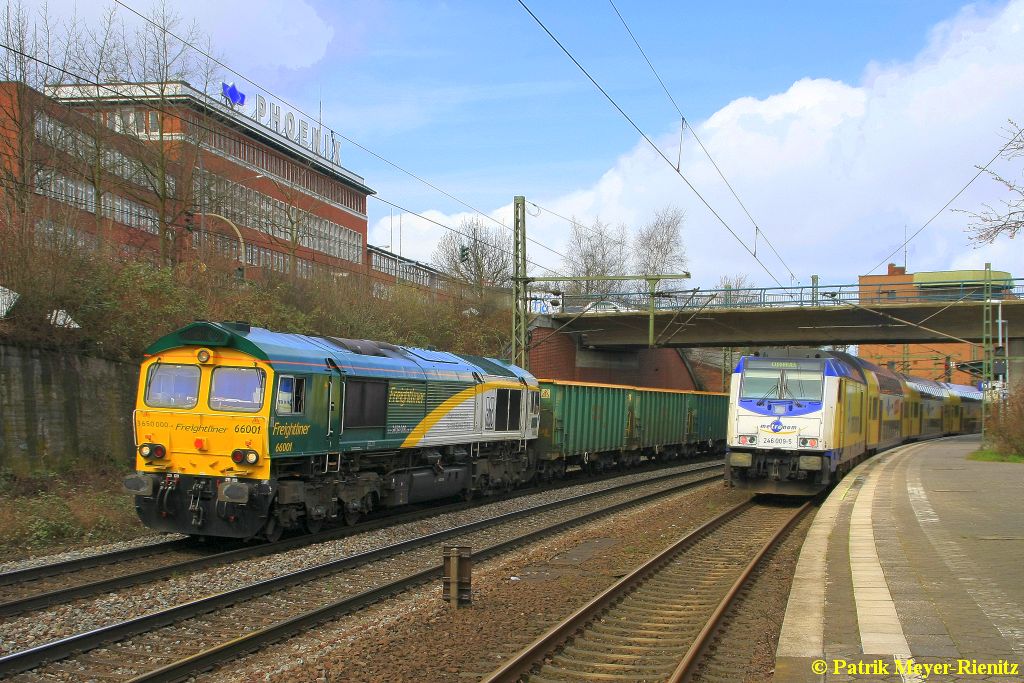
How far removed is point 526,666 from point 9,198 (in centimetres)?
1641

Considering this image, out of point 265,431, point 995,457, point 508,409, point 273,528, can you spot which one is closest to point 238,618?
point 265,431

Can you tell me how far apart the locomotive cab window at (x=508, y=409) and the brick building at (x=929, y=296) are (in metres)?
17.1

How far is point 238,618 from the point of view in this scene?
910 cm

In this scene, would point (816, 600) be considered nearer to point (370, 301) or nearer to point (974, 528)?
point (974, 528)

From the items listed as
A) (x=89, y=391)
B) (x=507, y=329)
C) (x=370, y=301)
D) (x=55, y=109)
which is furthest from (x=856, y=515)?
(x=507, y=329)

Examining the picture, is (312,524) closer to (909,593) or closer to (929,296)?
(909,593)

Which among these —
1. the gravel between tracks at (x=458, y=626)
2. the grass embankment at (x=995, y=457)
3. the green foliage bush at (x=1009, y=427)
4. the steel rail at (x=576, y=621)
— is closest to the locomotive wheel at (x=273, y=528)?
the gravel between tracks at (x=458, y=626)

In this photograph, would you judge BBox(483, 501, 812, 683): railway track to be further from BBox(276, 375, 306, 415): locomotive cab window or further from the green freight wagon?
the green freight wagon

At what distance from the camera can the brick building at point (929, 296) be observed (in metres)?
37.1

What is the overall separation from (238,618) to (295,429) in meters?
4.20

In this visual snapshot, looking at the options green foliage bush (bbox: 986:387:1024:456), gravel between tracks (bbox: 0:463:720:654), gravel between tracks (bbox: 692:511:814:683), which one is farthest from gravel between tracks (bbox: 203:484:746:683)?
green foliage bush (bbox: 986:387:1024:456)

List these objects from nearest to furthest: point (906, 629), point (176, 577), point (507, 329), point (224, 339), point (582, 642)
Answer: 1. point (906, 629)
2. point (582, 642)
3. point (176, 577)
4. point (224, 339)
5. point (507, 329)

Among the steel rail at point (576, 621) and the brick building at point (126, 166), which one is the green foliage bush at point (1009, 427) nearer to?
the steel rail at point (576, 621)

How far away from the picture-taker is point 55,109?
22875mm
